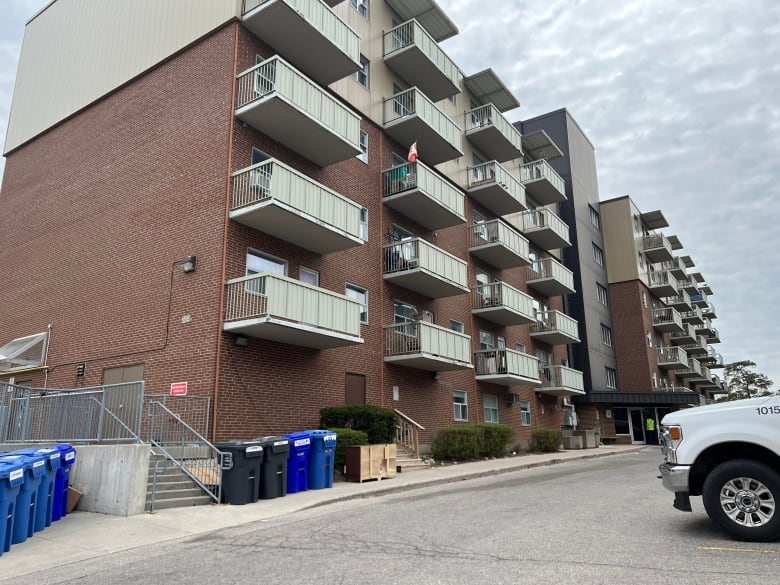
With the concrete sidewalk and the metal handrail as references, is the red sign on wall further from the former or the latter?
the concrete sidewalk

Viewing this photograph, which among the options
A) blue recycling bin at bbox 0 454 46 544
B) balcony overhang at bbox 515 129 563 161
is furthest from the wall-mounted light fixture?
balcony overhang at bbox 515 129 563 161

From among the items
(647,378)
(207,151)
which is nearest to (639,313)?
(647,378)

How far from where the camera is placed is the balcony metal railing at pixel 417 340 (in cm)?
2036

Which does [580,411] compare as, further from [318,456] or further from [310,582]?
[310,582]

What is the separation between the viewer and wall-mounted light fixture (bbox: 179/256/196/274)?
15992 mm

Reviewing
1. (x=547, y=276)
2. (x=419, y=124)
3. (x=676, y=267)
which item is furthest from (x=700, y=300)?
(x=419, y=124)

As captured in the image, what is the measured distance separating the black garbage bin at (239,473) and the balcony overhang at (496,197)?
744 inches

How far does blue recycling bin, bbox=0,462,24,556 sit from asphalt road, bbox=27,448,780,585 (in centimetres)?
113

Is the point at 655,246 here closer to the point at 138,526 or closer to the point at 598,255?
the point at 598,255

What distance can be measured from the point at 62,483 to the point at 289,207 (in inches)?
317

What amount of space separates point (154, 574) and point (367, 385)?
43.1ft

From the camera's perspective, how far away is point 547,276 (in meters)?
32.4

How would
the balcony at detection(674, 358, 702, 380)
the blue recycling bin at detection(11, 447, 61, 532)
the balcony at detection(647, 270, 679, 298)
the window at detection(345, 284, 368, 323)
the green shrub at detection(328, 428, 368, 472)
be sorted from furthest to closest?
the balcony at detection(674, 358, 702, 380) < the balcony at detection(647, 270, 679, 298) < the window at detection(345, 284, 368, 323) < the green shrub at detection(328, 428, 368, 472) < the blue recycling bin at detection(11, 447, 61, 532)

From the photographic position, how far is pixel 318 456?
13367mm
